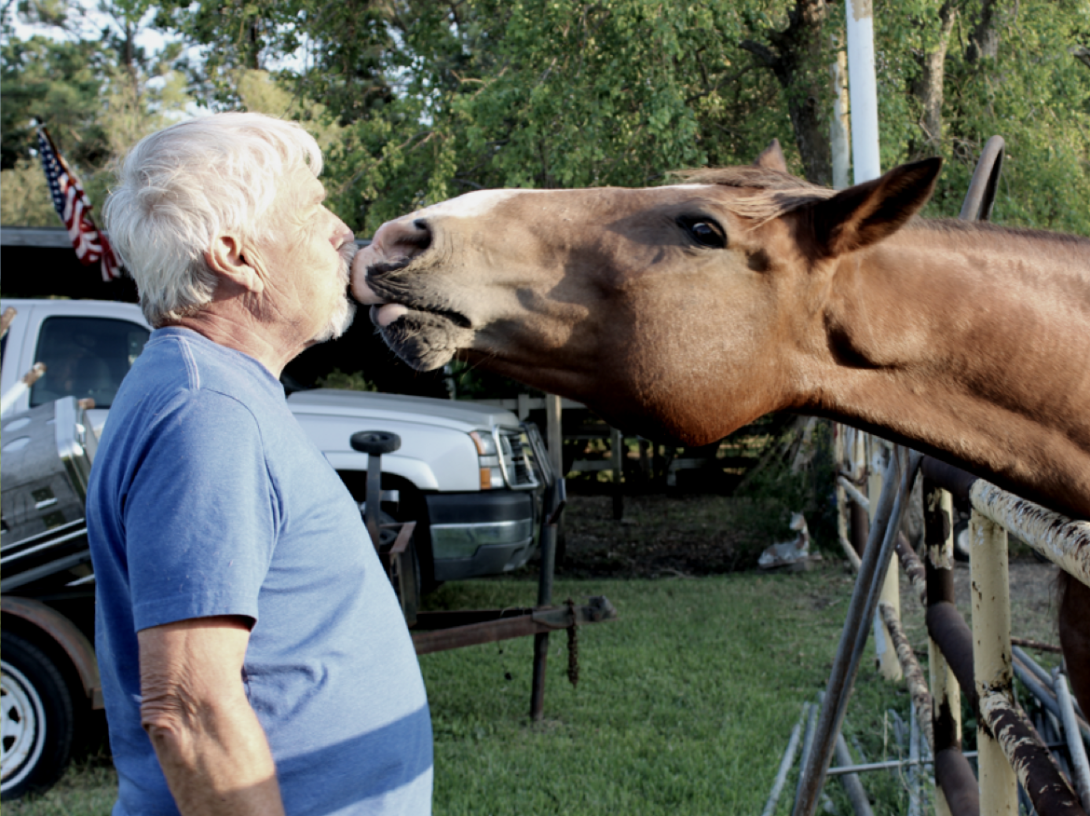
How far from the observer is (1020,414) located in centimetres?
160

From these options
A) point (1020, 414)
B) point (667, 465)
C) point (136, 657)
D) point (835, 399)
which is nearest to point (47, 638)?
point (136, 657)

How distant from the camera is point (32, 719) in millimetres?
3990

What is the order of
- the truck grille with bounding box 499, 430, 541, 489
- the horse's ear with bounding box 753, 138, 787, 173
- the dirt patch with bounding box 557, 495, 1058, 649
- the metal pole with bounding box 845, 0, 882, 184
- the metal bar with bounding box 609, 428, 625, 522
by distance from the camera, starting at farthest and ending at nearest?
the metal bar with bounding box 609, 428, 625, 522 < the dirt patch with bounding box 557, 495, 1058, 649 < the truck grille with bounding box 499, 430, 541, 489 < the metal pole with bounding box 845, 0, 882, 184 < the horse's ear with bounding box 753, 138, 787, 173

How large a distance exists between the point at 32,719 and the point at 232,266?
3.58 meters

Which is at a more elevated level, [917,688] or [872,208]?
[872,208]

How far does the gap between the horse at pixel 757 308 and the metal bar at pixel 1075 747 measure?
148cm

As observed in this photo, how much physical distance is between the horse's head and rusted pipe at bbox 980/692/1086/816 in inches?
30.5

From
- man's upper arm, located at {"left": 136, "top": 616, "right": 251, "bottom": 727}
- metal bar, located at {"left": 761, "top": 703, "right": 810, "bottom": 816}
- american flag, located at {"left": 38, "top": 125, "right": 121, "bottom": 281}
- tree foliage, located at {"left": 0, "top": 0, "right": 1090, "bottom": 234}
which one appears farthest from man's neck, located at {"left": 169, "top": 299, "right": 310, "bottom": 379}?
american flag, located at {"left": 38, "top": 125, "right": 121, "bottom": 281}

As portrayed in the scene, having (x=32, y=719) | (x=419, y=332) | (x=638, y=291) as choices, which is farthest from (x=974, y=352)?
(x=32, y=719)

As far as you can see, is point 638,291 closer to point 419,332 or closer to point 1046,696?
point 419,332

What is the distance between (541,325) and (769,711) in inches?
149

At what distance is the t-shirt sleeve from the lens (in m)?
1.18

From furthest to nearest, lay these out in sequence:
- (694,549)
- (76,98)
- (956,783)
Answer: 1. (76,98)
2. (694,549)
3. (956,783)

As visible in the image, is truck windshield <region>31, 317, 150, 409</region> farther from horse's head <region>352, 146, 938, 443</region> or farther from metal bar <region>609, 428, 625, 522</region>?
metal bar <region>609, 428, 625, 522</region>
